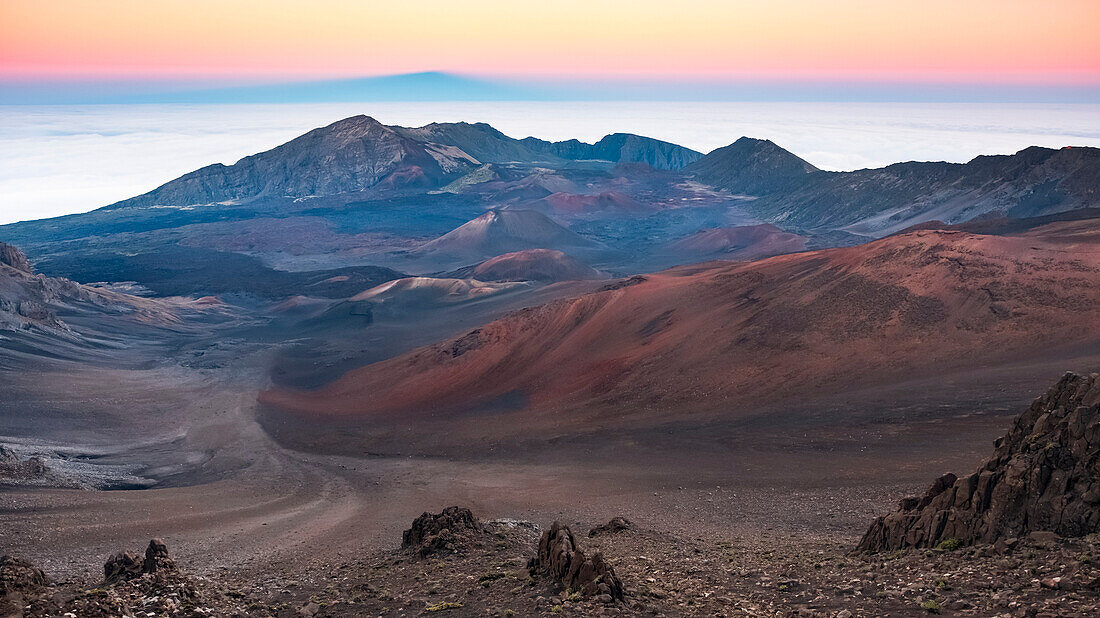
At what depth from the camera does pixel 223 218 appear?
17175 cm

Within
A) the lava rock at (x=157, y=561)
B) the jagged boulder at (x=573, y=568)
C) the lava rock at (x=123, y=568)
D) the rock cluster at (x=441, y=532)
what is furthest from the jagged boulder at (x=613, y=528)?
the lava rock at (x=123, y=568)

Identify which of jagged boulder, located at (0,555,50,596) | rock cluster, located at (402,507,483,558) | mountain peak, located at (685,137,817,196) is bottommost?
rock cluster, located at (402,507,483,558)

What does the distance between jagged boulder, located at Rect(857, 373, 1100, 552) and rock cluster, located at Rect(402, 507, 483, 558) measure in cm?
1030

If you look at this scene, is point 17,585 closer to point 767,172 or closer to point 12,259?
point 12,259

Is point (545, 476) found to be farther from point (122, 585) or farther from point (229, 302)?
point (229, 302)

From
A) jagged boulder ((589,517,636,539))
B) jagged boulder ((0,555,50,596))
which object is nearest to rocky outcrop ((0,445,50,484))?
jagged boulder ((0,555,50,596))

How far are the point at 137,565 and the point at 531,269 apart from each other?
85.5 meters

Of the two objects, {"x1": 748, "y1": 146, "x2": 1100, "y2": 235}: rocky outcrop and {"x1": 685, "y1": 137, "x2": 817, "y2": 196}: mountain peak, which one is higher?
{"x1": 685, "y1": 137, "x2": 817, "y2": 196}: mountain peak

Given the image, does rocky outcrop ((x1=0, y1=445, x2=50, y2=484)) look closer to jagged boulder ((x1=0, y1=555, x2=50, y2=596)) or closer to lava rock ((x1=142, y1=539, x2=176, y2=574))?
lava rock ((x1=142, y1=539, x2=176, y2=574))

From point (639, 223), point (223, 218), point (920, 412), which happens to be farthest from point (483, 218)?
point (920, 412)

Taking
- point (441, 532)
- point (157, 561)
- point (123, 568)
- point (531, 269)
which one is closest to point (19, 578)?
point (123, 568)

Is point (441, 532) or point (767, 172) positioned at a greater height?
point (767, 172)

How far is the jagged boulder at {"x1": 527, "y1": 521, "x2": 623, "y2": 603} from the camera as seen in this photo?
15.3 m

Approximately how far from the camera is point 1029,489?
1567 centimetres
